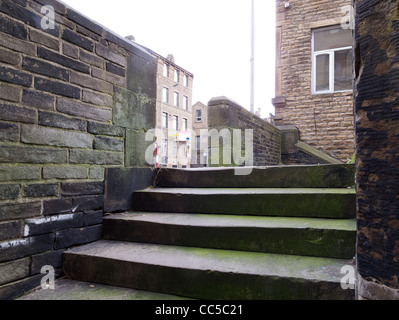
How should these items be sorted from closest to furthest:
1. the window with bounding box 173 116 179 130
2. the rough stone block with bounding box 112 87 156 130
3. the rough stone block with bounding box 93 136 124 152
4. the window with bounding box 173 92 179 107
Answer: the rough stone block with bounding box 93 136 124 152 → the rough stone block with bounding box 112 87 156 130 → the window with bounding box 173 116 179 130 → the window with bounding box 173 92 179 107

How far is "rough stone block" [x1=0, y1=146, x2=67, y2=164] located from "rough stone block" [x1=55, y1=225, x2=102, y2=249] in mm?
626

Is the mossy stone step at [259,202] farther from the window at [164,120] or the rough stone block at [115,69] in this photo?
the window at [164,120]

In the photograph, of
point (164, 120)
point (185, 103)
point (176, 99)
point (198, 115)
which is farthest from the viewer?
point (198, 115)

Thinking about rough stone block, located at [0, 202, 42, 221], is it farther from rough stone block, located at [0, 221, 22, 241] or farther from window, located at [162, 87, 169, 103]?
window, located at [162, 87, 169, 103]

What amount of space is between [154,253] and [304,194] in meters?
1.36

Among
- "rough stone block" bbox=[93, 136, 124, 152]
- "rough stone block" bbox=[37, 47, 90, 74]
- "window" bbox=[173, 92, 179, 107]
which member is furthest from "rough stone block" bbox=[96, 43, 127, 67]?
"window" bbox=[173, 92, 179, 107]

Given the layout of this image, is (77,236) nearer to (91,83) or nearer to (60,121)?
(60,121)

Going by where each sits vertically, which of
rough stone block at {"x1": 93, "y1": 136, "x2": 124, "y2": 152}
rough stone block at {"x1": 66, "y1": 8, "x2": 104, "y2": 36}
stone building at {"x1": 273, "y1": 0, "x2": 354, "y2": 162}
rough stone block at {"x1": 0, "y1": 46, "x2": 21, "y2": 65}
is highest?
stone building at {"x1": 273, "y1": 0, "x2": 354, "y2": 162}

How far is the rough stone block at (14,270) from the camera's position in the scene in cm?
188

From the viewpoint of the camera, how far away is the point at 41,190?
2178 millimetres

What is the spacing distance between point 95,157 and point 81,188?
1.10 ft

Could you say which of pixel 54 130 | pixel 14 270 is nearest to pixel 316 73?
pixel 54 130

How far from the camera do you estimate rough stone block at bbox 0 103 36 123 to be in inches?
76.4

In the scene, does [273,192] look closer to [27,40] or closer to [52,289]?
[52,289]
